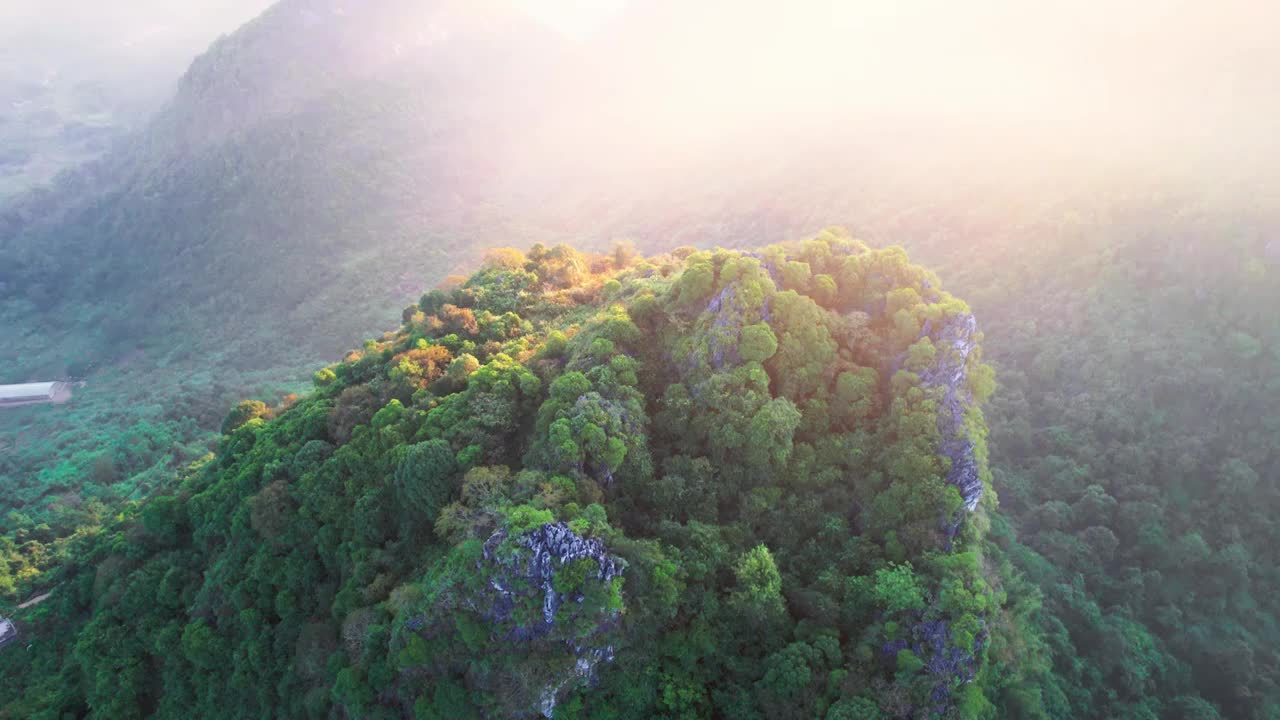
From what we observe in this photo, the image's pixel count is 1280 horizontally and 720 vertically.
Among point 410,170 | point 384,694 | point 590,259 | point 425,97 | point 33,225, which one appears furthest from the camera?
point 425,97

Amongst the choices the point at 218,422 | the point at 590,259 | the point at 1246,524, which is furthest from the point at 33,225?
the point at 1246,524

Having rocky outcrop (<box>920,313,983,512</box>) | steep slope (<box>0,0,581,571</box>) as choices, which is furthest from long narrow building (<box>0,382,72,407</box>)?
rocky outcrop (<box>920,313,983,512</box>)

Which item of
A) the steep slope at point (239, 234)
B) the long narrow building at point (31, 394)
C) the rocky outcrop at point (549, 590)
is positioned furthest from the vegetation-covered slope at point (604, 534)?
the long narrow building at point (31, 394)

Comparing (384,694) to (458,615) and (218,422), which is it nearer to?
(458,615)

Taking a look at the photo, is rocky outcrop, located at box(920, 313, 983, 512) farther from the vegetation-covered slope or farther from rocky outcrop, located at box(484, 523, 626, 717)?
rocky outcrop, located at box(484, 523, 626, 717)

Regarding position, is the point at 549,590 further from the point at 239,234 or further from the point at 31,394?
the point at 239,234

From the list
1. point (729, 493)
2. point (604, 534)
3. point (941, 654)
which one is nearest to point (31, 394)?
point (604, 534)
